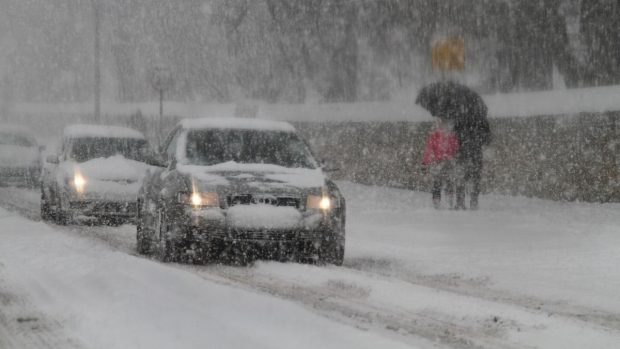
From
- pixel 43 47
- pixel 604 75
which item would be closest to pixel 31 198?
pixel 604 75

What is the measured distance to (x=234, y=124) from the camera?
1197 cm

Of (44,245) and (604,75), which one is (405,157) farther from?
(44,245)

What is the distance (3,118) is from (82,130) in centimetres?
4043

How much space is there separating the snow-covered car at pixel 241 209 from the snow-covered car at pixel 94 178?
3.61 metres

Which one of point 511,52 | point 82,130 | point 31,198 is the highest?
point 511,52

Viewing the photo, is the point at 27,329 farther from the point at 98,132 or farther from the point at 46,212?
the point at 98,132

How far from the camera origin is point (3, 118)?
55.9 meters

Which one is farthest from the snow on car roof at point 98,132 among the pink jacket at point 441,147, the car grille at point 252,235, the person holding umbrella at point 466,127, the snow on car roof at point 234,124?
the car grille at point 252,235

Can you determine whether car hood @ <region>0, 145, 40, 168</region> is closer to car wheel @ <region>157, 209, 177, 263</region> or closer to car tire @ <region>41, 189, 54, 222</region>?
car tire @ <region>41, 189, 54, 222</region>

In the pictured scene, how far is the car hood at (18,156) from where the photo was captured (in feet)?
81.2

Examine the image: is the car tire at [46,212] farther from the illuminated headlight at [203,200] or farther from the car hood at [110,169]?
the illuminated headlight at [203,200]

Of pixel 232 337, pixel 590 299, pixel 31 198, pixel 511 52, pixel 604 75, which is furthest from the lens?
pixel 31 198

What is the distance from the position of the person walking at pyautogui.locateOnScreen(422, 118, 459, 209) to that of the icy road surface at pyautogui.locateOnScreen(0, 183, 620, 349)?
11.8ft

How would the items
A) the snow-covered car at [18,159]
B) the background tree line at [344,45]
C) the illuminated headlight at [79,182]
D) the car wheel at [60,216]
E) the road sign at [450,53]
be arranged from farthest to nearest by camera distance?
the snow-covered car at [18,159] < the background tree line at [344,45] < the road sign at [450,53] < the car wheel at [60,216] < the illuminated headlight at [79,182]
